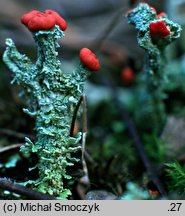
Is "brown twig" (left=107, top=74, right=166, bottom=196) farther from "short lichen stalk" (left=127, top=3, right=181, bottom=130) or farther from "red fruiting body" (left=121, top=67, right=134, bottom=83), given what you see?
"short lichen stalk" (left=127, top=3, right=181, bottom=130)

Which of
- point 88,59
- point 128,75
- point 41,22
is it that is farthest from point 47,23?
point 128,75

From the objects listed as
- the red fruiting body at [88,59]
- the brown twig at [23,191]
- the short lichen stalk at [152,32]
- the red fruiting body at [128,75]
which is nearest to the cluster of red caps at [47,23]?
the red fruiting body at [88,59]

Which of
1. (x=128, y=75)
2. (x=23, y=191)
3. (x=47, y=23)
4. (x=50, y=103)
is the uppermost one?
(x=128, y=75)

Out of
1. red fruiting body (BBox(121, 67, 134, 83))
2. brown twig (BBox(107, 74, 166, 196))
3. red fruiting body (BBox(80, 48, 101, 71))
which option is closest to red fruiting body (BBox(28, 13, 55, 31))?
red fruiting body (BBox(80, 48, 101, 71))

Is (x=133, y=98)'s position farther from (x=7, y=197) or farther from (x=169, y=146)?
(x=7, y=197)

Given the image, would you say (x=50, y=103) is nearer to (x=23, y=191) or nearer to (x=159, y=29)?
(x=23, y=191)

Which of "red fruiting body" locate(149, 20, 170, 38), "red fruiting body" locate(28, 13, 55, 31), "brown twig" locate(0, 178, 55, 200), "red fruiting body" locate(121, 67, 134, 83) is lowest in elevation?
"brown twig" locate(0, 178, 55, 200)
